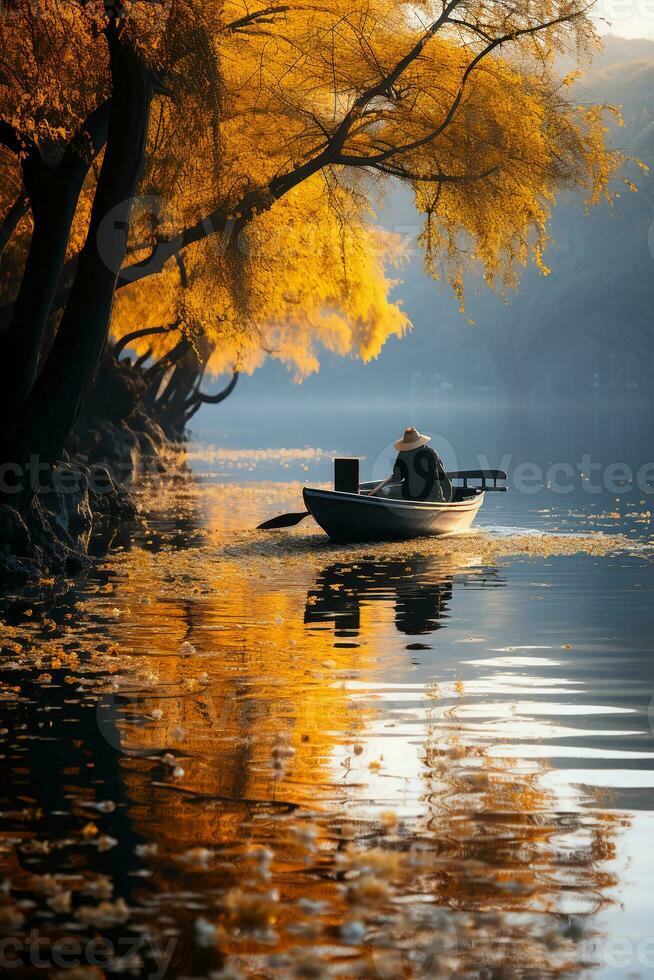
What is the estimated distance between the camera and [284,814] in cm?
639

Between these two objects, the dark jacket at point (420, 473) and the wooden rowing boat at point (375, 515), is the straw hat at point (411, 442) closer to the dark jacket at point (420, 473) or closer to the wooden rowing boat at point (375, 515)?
the dark jacket at point (420, 473)

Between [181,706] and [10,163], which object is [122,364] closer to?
[10,163]

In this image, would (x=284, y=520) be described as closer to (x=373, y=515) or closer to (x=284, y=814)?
(x=373, y=515)

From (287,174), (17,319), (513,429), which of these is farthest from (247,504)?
(513,429)

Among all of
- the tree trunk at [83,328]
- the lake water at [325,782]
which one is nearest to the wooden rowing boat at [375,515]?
the lake water at [325,782]

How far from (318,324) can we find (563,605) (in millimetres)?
25796

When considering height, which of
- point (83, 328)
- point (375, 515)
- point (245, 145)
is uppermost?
point (245, 145)

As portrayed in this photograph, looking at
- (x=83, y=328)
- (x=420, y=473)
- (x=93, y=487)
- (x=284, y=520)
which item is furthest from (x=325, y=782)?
(x=93, y=487)
